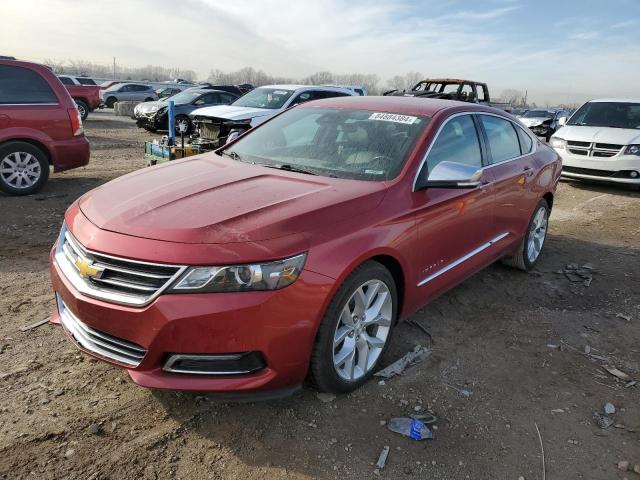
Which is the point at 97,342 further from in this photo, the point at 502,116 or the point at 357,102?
the point at 502,116

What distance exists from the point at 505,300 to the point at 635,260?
233 centimetres

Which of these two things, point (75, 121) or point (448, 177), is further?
point (75, 121)

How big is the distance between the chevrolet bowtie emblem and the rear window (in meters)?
5.60

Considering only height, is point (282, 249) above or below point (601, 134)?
below

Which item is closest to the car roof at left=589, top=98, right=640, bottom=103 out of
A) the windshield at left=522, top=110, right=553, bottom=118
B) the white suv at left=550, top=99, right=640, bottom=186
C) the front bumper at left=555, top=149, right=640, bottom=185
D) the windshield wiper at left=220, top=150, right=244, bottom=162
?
the white suv at left=550, top=99, right=640, bottom=186

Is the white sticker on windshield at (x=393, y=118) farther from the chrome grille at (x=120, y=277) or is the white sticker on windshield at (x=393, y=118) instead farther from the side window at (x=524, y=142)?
the chrome grille at (x=120, y=277)

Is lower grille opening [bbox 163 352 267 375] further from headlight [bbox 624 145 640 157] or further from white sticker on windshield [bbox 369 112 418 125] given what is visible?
headlight [bbox 624 145 640 157]

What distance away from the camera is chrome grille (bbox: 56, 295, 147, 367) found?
7.93ft

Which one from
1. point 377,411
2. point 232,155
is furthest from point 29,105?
point 377,411

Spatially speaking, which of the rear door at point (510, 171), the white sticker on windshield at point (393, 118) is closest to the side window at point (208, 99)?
the rear door at point (510, 171)

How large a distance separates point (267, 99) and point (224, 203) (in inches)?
354

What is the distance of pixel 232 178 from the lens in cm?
321

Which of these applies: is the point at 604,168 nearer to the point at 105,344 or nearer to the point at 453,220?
the point at 453,220

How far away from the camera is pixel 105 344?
251 centimetres
